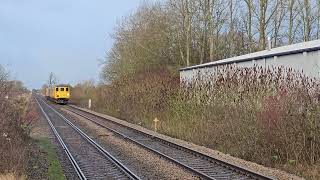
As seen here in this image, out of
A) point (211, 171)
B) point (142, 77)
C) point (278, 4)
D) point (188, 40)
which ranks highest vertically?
point (278, 4)

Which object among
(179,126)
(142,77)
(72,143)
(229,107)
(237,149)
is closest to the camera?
(237,149)

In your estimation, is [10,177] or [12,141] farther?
[12,141]

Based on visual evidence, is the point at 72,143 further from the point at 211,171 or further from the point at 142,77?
the point at 142,77

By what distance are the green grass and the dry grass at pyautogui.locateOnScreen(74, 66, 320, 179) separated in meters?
6.09

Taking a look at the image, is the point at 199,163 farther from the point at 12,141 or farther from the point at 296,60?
the point at 296,60

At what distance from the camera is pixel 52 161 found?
1580 cm

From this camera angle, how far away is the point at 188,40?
1816 inches

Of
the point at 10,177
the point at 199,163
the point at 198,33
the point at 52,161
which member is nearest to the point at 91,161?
the point at 52,161

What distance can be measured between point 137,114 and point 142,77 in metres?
8.09

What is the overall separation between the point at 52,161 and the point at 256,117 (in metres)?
6.96

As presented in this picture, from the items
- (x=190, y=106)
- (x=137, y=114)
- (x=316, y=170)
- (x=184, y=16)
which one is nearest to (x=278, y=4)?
(x=184, y=16)

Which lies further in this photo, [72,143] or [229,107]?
[72,143]

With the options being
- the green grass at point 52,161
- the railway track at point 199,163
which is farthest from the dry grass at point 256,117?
the green grass at point 52,161

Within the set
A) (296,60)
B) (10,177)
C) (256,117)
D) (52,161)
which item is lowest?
(52,161)
